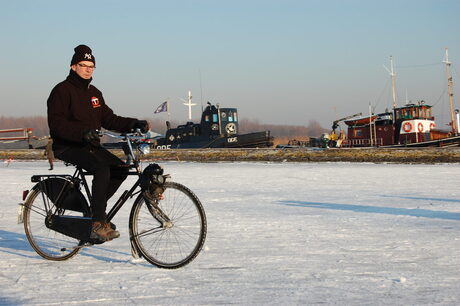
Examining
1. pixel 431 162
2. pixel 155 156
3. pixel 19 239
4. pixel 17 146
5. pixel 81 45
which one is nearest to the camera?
pixel 81 45

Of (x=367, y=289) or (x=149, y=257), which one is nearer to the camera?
(x=367, y=289)

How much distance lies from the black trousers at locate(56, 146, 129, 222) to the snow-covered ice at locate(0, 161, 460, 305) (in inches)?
20.7

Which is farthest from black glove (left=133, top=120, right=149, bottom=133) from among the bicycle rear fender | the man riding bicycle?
the bicycle rear fender

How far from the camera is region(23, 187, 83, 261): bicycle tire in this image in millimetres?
4949

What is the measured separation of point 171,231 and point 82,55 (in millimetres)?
1638

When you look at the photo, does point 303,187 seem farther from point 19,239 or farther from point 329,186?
point 19,239

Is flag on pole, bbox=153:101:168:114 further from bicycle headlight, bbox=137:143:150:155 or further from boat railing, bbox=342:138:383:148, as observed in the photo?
bicycle headlight, bbox=137:143:150:155

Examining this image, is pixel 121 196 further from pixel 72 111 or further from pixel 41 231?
pixel 41 231

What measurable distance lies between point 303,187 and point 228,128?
97.3 feet

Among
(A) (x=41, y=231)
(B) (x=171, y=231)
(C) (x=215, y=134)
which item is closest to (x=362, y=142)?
(C) (x=215, y=134)

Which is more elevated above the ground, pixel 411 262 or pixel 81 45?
pixel 81 45

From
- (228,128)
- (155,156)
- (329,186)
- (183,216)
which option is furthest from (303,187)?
(228,128)

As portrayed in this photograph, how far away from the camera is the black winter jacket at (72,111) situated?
4375mm

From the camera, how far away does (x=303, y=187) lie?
40.7 feet
